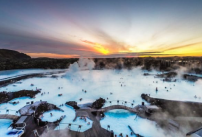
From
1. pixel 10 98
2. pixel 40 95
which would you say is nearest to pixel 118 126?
pixel 40 95

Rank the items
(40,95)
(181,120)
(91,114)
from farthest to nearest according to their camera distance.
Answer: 1. (40,95)
2. (91,114)
3. (181,120)

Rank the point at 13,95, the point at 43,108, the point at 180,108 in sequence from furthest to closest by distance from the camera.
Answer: the point at 13,95 → the point at 180,108 → the point at 43,108

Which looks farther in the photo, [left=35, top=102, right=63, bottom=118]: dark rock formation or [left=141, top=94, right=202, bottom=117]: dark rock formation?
[left=35, top=102, right=63, bottom=118]: dark rock formation

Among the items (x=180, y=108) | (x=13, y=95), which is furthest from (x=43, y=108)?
(x=180, y=108)

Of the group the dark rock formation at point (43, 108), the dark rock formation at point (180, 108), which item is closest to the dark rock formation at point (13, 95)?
the dark rock formation at point (43, 108)

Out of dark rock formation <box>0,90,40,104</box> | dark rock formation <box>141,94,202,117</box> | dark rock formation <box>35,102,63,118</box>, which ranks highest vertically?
dark rock formation <box>0,90,40,104</box>

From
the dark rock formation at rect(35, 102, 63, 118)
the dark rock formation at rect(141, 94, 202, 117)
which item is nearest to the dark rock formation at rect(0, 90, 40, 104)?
the dark rock formation at rect(35, 102, 63, 118)

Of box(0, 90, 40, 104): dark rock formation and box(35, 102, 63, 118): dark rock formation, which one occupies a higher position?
box(0, 90, 40, 104): dark rock formation

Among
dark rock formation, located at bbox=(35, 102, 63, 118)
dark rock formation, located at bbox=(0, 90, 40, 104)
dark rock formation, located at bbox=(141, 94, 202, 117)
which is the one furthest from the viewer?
dark rock formation, located at bbox=(0, 90, 40, 104)

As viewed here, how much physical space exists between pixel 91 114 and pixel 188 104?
1460 cm

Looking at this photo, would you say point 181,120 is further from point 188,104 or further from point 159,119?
point 188,104

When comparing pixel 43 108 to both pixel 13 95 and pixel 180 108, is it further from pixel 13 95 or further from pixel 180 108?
pixel 180 108

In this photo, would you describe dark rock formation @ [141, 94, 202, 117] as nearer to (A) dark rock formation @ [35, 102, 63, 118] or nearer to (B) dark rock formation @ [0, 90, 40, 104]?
(A) dark rock formation @ [35, 102, 63, 118]

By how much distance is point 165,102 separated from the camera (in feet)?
54.3
